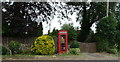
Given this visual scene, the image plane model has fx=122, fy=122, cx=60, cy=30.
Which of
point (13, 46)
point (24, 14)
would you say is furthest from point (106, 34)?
point (13, 46)

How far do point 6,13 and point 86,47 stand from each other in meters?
7.94

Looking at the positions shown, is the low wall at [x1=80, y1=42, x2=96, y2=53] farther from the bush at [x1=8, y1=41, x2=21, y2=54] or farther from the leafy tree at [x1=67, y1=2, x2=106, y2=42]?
the bush at [x1=8, y1=41, x2=21, y2=54]

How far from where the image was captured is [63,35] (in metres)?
9.88

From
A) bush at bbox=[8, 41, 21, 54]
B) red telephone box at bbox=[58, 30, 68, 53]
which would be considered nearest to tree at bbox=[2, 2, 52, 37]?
bush at bbox=[8, 41, 21, 54]

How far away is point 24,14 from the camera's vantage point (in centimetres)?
Answer: 1089

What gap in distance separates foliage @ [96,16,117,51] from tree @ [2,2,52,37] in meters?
5.21

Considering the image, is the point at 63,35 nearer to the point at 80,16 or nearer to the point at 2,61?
the point at 2,61

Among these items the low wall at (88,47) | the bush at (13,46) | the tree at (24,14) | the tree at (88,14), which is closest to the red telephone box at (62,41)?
the low wall at (88,47)

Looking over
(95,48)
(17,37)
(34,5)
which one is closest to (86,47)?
(95,48)

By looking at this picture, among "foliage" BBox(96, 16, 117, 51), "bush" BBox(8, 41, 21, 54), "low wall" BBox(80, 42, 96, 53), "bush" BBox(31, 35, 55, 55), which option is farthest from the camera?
"low wall" BBox(80, 42, 96, 53)

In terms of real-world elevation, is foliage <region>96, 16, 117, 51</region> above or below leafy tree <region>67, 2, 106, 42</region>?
below

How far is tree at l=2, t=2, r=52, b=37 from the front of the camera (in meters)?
10.4

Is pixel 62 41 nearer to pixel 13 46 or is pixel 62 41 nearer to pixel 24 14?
pixel 13 46

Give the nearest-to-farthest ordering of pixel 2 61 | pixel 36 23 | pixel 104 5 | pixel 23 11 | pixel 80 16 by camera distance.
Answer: pixel 2 61 → pixel 23 11 → pixel 36 23 → pixel 104 5 → pixel 80 16
